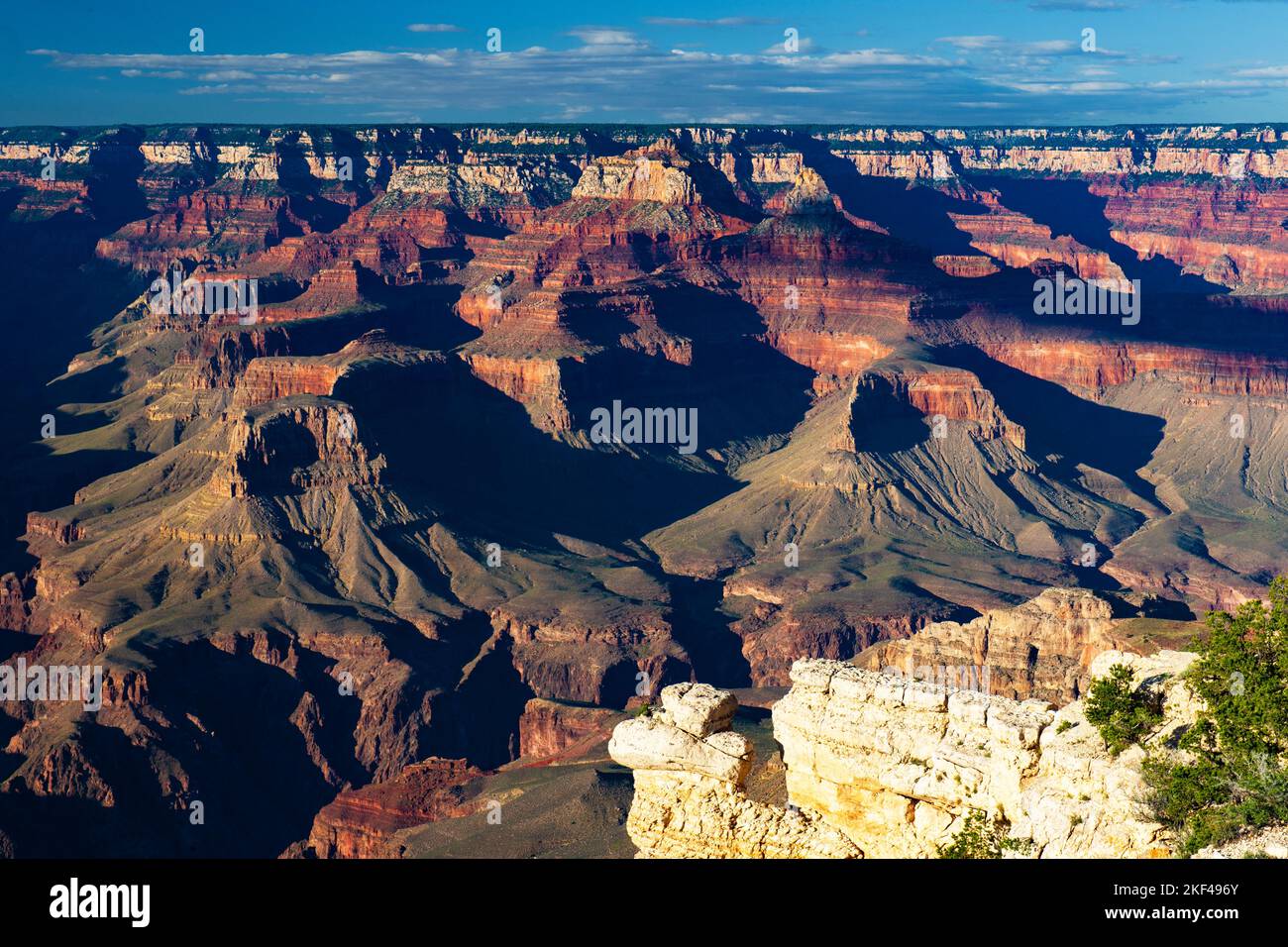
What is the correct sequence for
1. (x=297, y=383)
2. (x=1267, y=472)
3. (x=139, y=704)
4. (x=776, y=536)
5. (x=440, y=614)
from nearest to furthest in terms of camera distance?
(x=139, y=704) → (x=440, y=614) → (x=776, y=536) → (x=297, y=383) → (x=1267, y=472)

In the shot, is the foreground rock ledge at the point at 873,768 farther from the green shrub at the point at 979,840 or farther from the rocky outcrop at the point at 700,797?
the green shrub at the point at 979,840

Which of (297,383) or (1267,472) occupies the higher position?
(297,383)

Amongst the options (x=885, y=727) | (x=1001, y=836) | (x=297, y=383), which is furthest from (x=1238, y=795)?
(x=297, y=383)

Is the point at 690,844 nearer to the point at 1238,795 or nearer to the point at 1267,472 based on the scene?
the point at 1238,795

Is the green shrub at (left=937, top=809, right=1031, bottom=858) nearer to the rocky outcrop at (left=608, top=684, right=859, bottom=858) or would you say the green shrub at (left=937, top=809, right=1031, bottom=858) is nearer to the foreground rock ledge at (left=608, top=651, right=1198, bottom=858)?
the foreground rock ledge at (left=608, top=651, right=1198, bottom=858)

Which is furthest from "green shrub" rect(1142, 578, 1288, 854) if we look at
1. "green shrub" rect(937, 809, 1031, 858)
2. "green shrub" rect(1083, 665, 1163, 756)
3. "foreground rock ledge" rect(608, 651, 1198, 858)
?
"green shrub" rect(937, 809, 1031, 858)

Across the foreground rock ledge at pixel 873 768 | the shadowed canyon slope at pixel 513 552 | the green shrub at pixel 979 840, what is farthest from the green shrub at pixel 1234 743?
the shadowed canyon slope at pixel 513 552

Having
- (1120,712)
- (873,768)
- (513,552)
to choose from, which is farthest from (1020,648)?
(513,552)
